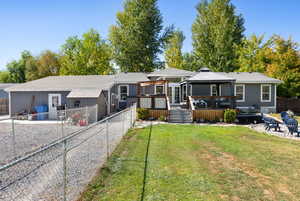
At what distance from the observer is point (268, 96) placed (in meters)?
18.1

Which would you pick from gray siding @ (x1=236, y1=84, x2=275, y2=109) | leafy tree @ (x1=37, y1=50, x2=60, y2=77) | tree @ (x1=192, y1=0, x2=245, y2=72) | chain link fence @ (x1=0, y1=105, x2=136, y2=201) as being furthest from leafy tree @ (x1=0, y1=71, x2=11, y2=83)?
gray siding @ (x1=236, y1=84, x2=275, y2=109)

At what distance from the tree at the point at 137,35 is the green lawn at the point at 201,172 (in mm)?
23874

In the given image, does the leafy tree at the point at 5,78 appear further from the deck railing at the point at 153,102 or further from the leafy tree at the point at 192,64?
the deck railing at the point at 153,102

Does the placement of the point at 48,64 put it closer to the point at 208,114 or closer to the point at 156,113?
the point at 156,113

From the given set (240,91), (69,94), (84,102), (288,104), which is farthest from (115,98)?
(288,104)

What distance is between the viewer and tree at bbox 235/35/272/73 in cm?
2647

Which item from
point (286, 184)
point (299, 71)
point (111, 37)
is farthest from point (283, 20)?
point (286, 184)

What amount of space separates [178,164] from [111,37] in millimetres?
28641

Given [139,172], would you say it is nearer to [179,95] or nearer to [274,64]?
[179,95]

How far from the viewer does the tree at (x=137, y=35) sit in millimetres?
29281

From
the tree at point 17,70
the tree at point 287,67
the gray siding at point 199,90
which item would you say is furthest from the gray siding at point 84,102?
the tree at point 17,70

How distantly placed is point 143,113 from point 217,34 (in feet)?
75.9

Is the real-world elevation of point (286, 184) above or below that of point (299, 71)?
below

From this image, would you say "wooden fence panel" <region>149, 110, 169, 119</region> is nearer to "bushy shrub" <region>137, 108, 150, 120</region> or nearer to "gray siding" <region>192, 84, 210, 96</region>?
"bushy shrub" <region>137, 108, 150, 120</region>
